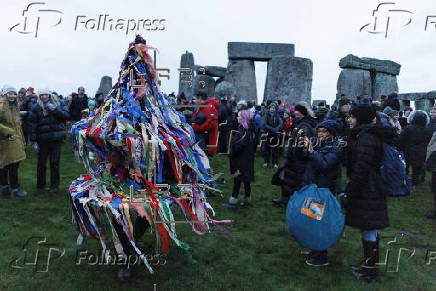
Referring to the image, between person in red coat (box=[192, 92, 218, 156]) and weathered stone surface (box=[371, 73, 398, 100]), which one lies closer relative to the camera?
person in red coat (box=[192, 92, 218, 156])

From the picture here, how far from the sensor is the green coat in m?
6.54

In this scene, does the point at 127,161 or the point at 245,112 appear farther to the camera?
the point at 245,112

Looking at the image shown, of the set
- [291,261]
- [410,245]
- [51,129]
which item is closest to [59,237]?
[51,129]

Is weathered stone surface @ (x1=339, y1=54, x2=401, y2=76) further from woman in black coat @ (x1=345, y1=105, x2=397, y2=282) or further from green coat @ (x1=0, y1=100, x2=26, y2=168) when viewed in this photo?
green coat @ (x1=0, y1=100, x2=26, y2=168)

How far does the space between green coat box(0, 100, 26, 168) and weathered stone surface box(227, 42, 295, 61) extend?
1156cm

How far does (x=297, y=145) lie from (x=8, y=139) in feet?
15.5

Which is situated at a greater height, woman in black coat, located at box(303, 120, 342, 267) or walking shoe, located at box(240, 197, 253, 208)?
woman in black coat, located at box(303, 120, 342, 267)

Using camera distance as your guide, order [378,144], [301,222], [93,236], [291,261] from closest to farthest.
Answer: [93,236] < [378,144] < [301,222] < [291,261]

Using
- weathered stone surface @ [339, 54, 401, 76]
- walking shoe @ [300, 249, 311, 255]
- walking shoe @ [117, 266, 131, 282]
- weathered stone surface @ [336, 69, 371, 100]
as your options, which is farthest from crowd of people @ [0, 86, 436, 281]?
weathered stone surface @ [339, 54, 401, 76]

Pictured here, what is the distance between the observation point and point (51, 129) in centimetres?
694

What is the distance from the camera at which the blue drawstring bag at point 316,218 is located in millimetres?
4266

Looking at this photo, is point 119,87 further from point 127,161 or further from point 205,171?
point 205,171

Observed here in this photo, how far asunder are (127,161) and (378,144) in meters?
2.55

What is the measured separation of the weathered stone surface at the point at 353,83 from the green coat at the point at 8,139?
43.1ft
